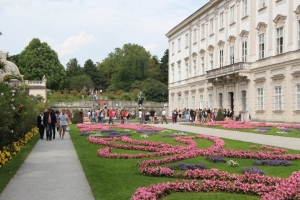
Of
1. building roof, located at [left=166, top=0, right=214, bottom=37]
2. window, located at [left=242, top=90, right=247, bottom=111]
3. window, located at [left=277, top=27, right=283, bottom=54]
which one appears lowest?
window, located at [left=242, top=90, right=247, bottom=111]

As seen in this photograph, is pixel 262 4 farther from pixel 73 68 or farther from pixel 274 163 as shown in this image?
pixel 73 68

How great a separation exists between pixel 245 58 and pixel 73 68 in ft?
306

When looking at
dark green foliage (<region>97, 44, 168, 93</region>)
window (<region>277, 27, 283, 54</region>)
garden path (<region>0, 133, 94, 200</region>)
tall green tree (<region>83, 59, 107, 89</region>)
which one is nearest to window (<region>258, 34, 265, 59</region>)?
window (<region>277, 27, 283, 54</region>)

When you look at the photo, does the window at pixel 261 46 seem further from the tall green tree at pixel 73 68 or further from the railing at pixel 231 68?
the tall green tree at pixel 73 68

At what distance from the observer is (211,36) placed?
4988cm

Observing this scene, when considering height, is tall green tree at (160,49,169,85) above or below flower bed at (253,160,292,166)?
above

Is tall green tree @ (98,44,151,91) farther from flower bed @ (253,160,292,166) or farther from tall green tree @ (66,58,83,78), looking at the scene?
flower bed @ (253,160,292,166)

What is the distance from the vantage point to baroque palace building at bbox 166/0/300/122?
33344mm

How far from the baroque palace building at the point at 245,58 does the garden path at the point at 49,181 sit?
2506 cm

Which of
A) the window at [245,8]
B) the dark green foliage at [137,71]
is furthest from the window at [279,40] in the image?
the dark green foliage at [137,71]

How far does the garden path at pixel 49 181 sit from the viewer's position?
790 centimetres

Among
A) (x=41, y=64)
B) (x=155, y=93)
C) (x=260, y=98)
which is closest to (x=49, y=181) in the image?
(x=260, y=98)

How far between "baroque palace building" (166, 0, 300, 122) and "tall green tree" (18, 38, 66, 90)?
122ft

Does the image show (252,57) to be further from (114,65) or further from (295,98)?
(114,65)
